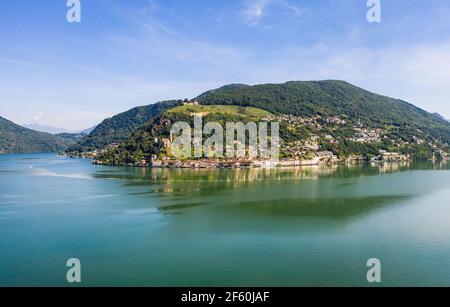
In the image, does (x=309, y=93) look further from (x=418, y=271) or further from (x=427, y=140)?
(x=418, y=271)

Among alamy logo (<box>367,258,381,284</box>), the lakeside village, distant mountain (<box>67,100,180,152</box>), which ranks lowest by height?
alamy logo (<box>367,258,381,284</box>)

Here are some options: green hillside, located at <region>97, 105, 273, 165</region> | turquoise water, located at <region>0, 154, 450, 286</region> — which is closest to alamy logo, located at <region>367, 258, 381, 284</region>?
turquoise water, located at <region>0, 154, 450, 286</region>

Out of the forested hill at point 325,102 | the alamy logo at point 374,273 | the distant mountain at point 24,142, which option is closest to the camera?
the alamy logo at point 374,273

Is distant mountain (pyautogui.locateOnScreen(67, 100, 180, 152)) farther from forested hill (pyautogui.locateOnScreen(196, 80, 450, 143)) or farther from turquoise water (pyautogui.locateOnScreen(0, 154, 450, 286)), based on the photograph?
turquoise water (pyautogui.locateOnScreen(0, 154, 450, 286))

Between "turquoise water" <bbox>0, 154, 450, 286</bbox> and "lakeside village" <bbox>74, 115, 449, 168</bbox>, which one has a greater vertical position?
"lakeside village" <bbox>74, 115, 449, 168</bbox>

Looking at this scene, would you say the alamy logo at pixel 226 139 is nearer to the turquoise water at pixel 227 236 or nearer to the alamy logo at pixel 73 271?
the turquoise water at pixel 227 236

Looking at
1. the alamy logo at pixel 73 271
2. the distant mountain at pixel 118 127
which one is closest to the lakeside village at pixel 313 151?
the distant mountain at pixel 118 127
